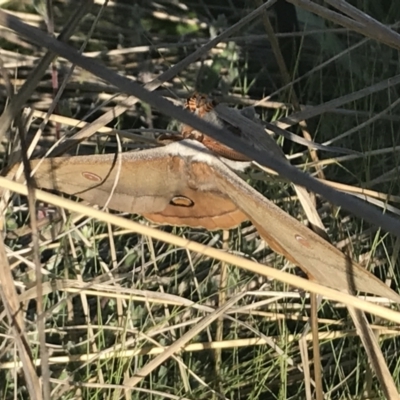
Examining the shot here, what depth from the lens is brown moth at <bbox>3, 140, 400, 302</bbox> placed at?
3.62ft

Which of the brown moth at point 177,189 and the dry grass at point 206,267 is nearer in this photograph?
the brown moth at point 177,189

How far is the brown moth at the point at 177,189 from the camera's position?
110 centimetres

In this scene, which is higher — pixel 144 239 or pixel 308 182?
pixel 308 182

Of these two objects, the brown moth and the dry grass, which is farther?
the dry grass

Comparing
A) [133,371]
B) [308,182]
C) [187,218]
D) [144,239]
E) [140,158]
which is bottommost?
[133,371]

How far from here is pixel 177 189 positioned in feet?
4.38

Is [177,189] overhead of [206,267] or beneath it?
overhead

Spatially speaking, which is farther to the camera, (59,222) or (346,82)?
(346,82)

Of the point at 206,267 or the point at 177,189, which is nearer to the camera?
the point at 177,189

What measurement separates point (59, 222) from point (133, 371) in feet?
1.40

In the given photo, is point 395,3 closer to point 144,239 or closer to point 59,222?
point 144,239

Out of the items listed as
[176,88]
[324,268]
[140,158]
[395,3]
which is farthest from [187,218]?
[395,3]

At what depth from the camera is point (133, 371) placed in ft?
5.10

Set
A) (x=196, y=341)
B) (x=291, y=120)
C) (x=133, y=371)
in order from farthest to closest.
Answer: (x=196, y=341)
(x=133, y=371)
(x=291, y=120)
